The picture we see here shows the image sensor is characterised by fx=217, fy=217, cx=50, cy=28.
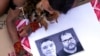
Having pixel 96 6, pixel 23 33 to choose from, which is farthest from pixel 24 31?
pixel 96 6

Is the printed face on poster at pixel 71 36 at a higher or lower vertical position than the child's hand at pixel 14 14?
lower

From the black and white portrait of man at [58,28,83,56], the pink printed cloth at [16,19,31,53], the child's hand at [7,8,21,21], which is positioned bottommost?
the black and white portrait of man at [58,28,83,56]

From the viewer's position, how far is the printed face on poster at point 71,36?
0.79 meters

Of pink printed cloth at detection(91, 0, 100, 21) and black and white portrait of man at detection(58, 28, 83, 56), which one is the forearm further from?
pink printed cloth at detection(91, 0, 100, 21)

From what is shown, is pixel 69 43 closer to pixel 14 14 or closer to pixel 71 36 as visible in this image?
pixel 71 36

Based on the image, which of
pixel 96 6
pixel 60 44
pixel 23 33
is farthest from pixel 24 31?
pixel 96 6

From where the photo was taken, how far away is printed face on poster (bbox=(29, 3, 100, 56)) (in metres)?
0.79

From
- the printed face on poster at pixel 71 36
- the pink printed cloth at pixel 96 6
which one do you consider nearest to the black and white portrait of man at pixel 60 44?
the printed face on poster at pixel 71 36

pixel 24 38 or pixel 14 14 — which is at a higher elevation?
pixel 14 14

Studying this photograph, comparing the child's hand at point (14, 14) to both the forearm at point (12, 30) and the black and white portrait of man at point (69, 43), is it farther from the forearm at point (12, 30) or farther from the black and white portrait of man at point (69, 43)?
the black and white portrait of man at point (69, 43)

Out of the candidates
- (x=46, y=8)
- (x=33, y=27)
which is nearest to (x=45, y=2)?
(x=46, y=8)

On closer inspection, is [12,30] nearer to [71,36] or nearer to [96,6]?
[71,36]

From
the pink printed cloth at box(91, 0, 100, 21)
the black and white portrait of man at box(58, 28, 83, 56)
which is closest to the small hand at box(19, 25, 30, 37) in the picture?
the black and white portrait of man at box(58, 28, 83, 56)

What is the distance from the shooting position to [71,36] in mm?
819
